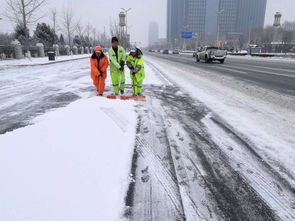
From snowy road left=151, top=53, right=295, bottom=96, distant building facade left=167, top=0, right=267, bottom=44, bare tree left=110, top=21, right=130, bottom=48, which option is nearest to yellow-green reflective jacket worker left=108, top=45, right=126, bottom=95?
snowy road left=151, top=53, right=295, bottom=96

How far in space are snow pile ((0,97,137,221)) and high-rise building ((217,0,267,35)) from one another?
137 metres

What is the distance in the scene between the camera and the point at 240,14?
124 m

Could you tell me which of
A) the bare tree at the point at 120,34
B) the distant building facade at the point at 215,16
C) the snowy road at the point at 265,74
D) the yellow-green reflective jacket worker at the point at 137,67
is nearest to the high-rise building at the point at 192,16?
the distant building facade at the point at 215,16

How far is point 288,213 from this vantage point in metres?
1.97

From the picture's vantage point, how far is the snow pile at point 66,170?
1.93 meters

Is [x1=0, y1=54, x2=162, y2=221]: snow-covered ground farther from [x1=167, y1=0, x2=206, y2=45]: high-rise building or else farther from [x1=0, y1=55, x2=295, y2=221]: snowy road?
[x1=167, y1=0, x2=206, y2=45]: high-rise building

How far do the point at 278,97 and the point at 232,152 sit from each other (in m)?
4.46

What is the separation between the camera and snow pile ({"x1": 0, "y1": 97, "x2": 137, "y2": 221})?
1932mm

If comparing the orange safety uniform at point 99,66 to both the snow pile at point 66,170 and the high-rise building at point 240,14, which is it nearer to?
the snow pile at point 66,170

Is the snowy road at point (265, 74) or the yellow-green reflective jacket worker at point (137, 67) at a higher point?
the yellow-green reflective jacket worker at point (137, 67)

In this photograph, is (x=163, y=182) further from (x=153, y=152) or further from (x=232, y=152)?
(x=232, y=152)

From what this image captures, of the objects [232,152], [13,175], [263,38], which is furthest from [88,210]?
[263,38]

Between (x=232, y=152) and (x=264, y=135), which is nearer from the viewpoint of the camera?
(x=232, y=152)

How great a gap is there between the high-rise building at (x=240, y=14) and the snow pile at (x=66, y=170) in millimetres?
136588
